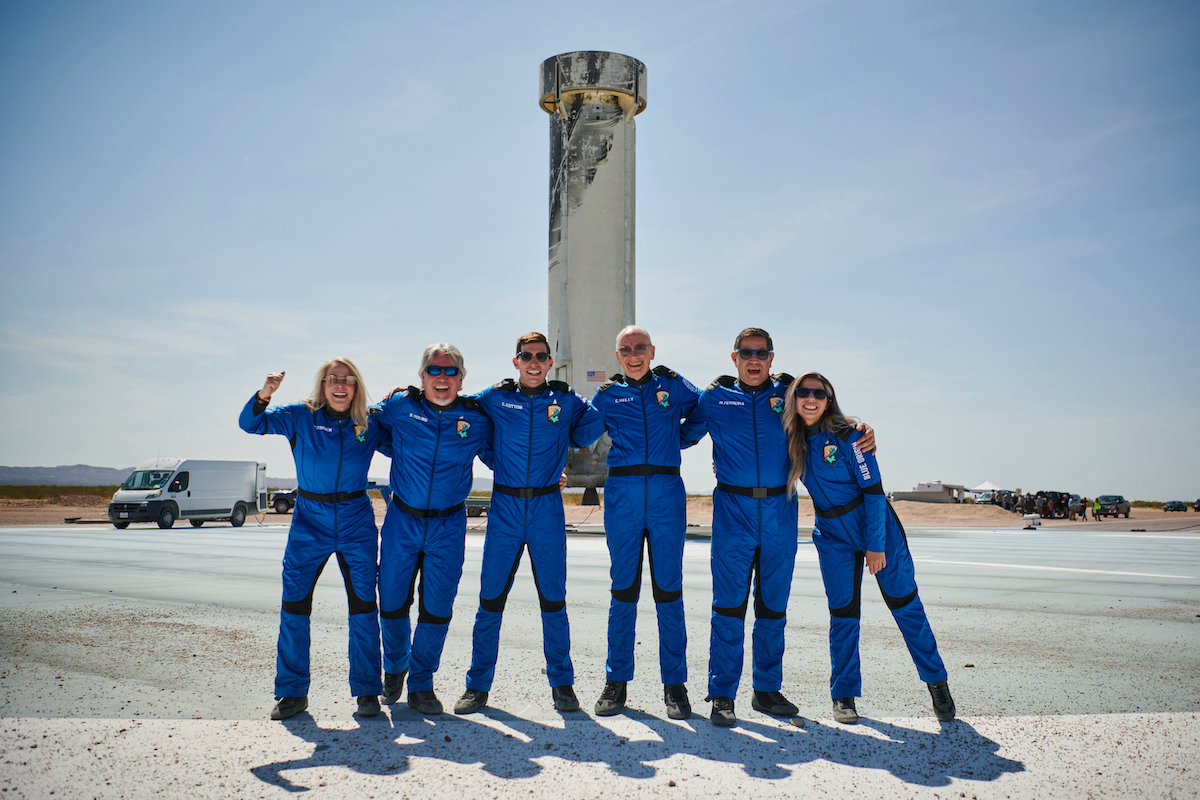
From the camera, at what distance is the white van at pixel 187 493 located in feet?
67.2

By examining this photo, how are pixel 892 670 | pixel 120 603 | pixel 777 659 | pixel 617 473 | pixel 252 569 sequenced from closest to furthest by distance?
pixel 777 659 < pixel 617 473 < pixel 892 670 < pixel 120 603 < pixel 252 569

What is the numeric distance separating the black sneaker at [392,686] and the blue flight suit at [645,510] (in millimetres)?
1187

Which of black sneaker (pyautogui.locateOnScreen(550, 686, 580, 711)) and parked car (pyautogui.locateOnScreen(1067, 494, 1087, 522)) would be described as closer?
black sneaker (pyautogui.locateOnScreen(550, 686, 580, 711))

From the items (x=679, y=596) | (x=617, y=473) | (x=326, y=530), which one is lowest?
(x=679, y=596)

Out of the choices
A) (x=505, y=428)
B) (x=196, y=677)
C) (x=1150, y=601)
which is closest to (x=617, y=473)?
(x=505, y=428)

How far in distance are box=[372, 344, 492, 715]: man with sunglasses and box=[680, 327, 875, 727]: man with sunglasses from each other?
1.45 metres

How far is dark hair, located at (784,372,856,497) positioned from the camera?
4133 mm

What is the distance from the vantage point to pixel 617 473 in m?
4.32

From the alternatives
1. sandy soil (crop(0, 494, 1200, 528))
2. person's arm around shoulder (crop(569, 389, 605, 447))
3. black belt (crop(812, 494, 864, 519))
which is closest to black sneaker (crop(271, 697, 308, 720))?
person's arm around shoulder (crop(569, 389, 605, 447))

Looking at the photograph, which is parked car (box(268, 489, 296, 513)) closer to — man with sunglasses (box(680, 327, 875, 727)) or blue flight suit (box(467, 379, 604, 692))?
blue flight suit (box(467, 379, 604, 692))

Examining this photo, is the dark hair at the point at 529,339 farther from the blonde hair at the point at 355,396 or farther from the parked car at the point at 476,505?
the parked car at the point at 476,505

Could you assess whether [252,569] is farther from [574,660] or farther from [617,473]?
[617,473]

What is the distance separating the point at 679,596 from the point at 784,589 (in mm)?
584

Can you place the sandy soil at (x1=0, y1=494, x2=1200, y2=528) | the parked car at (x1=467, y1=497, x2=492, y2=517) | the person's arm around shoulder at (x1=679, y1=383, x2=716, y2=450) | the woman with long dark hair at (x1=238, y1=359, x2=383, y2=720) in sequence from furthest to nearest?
1. the sandy soil at (x1=0, y1=494, x2=1200, y2=528)
2. the parked car at (x1=467, y1=497, x2=492, y2=517)
3. the person's arm around shoulder at (x1=679, y1=383, x2=716, y2=450)
4. the woman with long dark hair at (x1=238, y1=359, x2=383, y2=720)
